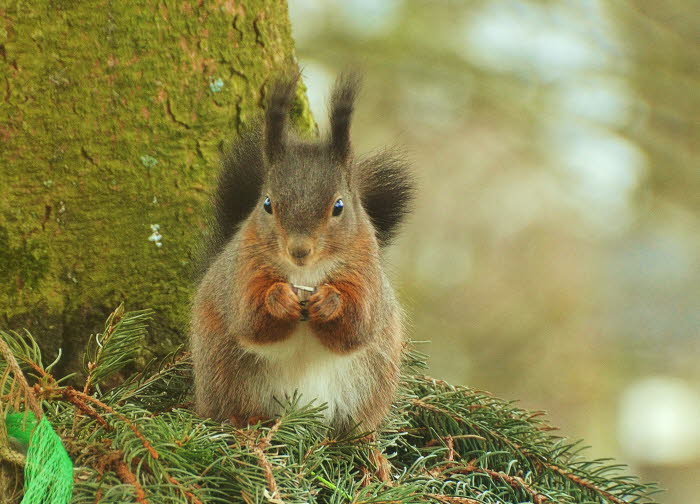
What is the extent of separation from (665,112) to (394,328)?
8.96 feet

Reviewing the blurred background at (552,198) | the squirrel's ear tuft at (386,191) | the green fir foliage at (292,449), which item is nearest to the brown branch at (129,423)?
the green fir foliage at (292,449)

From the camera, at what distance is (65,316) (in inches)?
52.7

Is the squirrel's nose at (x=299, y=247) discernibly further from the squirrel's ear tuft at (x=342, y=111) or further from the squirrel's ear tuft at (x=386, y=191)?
the squirrel's ear tuft at (x=386, y=191)

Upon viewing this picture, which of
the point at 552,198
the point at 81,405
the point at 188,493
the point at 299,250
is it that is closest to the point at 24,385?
the point at 81,405

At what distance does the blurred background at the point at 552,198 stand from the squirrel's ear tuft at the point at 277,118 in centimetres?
194

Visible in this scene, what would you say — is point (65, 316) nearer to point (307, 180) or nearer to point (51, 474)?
point (307, 180)

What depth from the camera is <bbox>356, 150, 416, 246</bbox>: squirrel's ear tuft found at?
144 cm

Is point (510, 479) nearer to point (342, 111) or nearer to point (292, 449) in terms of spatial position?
point (292, 449)

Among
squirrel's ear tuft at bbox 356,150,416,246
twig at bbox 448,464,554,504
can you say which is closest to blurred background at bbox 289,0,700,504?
squirrel's ear tuft at bbox 356,150,416,246

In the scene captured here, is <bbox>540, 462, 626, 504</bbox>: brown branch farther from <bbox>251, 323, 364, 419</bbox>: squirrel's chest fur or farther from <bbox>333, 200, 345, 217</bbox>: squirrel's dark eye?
<bbox>333, 200, 345, 217</bbox>: squirrel's dark eye

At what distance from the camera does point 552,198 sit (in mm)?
4031

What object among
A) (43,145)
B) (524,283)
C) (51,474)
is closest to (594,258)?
(524,283)

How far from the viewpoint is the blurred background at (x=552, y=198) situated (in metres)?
3.49

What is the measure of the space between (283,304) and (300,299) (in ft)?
0.14
